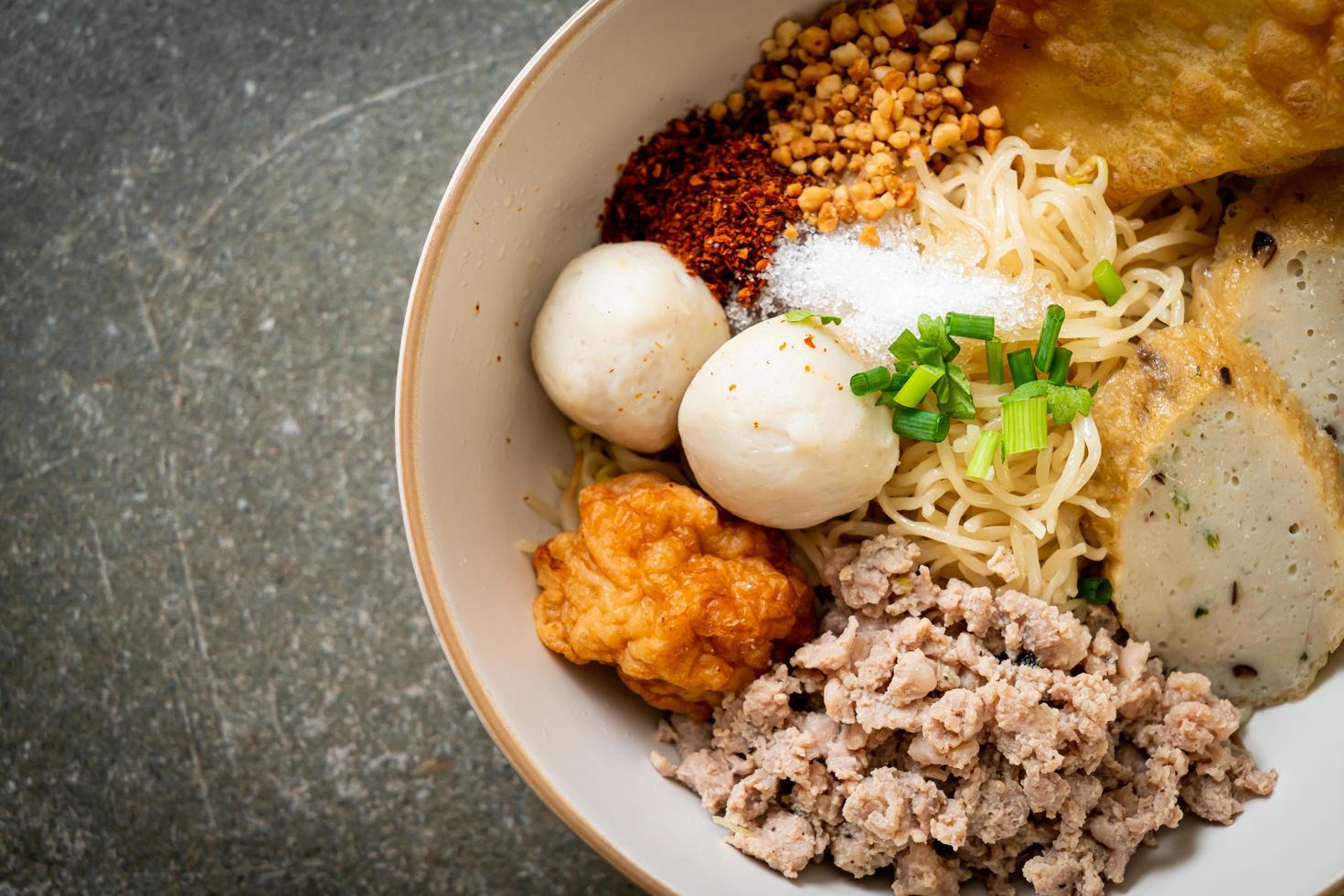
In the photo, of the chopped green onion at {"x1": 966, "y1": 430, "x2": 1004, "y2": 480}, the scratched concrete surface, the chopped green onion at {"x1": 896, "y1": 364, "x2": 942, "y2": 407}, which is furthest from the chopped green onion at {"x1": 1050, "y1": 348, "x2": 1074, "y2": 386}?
the scratched concrete surface

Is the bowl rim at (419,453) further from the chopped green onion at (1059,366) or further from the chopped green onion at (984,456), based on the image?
the chopped green onion at (1059,366)

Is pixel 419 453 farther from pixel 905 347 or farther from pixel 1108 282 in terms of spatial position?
pixel 1108 282

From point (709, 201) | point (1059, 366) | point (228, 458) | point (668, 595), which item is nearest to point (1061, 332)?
point (1059, 366)

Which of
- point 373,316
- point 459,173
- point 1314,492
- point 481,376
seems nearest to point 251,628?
point 373,316

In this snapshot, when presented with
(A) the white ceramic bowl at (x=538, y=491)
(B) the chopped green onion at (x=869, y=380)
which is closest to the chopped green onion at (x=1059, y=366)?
(B) the chopped green onion at (x=869, y=380)

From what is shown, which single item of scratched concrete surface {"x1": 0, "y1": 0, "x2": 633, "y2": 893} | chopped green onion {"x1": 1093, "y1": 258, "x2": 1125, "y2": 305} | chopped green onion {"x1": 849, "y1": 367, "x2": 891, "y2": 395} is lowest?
scratched concrete surface {"x1": 0, "y1": 0, "x2": 633, "y2": 893}

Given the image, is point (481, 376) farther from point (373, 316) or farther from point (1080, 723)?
point (1080, 723)

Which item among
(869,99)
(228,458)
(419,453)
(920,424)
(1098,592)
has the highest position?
(869,99)

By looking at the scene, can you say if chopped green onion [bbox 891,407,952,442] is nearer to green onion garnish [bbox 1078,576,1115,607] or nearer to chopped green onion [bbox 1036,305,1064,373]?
chopped green onion [bbox 1036,305,1064,373]
